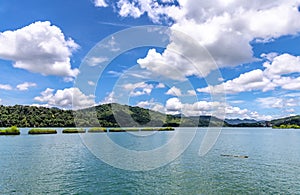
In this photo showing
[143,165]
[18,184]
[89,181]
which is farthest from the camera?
[143,165]

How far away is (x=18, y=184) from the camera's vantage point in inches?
1196

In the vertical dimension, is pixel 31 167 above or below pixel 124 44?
below

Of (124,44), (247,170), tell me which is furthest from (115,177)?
(247,170)

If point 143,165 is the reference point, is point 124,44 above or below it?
above

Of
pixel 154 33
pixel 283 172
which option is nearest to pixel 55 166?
pixel 154 33

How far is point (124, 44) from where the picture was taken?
114 ft

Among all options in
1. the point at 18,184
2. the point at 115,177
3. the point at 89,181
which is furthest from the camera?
the point at 115,177

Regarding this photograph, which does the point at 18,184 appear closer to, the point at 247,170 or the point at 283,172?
the point at 247,170

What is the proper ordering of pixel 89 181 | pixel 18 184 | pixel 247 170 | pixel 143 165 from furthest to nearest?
pixel 143 165, pixel 247 170, pixel 89 181, pixel 18 184

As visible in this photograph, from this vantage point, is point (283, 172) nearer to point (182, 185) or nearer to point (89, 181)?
point (182, 185)

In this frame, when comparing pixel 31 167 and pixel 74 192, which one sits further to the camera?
pixel 31 167

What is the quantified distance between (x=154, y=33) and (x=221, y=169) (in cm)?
2509

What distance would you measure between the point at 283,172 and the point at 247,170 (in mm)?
5427

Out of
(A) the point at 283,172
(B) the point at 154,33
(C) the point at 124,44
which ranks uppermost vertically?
(B) the point at 154,33
